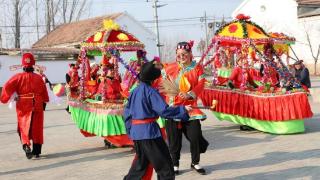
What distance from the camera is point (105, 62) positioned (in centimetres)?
852

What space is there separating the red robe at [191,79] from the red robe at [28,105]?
240 cm

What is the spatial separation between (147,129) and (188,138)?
153 centimetres

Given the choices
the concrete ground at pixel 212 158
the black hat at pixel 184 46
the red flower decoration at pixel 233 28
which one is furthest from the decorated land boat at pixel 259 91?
the black hat at pixel 184 46

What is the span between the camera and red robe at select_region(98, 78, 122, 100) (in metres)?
8.32

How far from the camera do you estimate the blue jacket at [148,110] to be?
186 inches

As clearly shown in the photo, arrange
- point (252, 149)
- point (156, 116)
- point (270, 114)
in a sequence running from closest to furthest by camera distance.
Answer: point (156, 116) → point (252, 149) → point (270, 114)

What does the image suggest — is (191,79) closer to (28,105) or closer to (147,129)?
(147,129)

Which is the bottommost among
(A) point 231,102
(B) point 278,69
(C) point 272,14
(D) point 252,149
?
(D) point 252,149

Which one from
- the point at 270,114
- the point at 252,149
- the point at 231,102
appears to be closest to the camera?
the point at 252,149

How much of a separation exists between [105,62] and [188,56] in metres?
2.45

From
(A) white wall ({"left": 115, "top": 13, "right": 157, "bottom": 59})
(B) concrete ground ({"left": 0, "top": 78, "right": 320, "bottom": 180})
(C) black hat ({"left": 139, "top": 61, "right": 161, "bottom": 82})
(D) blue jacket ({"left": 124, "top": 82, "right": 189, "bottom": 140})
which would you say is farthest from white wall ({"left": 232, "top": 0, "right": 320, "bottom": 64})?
(D) blue jacket ({"left": 124, "top": 82, "right": 189, "bottom": 140})

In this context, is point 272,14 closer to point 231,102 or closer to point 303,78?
point 303,78

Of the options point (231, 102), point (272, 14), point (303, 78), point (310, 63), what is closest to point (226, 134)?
point (231, 102)

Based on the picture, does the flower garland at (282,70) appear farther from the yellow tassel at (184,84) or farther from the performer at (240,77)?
the yellow tassel at (184,84)
